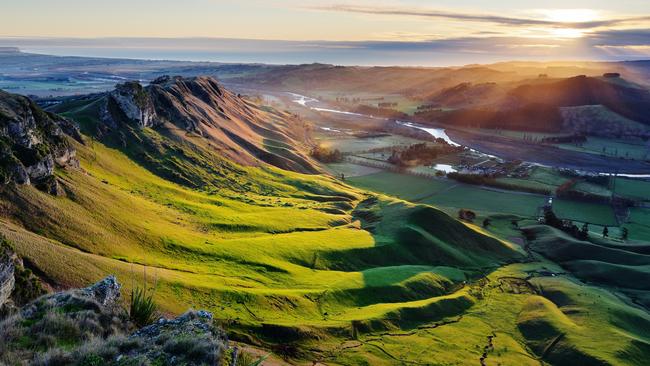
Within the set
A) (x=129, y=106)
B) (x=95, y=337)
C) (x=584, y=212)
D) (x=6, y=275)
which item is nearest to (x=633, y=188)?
(x=584, y=212)

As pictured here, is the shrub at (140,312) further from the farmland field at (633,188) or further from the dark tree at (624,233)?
the farmland field at (633,188)

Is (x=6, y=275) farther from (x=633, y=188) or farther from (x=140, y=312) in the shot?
(x=633, y=188)

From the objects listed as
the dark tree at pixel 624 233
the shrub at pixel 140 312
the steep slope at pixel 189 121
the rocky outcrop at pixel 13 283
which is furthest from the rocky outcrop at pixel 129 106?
the dark tree at pixel 624 233

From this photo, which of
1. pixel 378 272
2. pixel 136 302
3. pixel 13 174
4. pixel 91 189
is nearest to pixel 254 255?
pixel 378 272

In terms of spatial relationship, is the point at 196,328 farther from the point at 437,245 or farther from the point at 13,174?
the point at 437,245

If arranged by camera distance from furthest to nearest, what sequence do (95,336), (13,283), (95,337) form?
(13,283) → (95,336) → (95,337)

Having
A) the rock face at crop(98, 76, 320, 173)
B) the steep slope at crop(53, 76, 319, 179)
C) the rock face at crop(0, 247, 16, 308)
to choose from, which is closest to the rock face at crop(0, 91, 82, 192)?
the rock face at crop(0, 247, 16, 308)
